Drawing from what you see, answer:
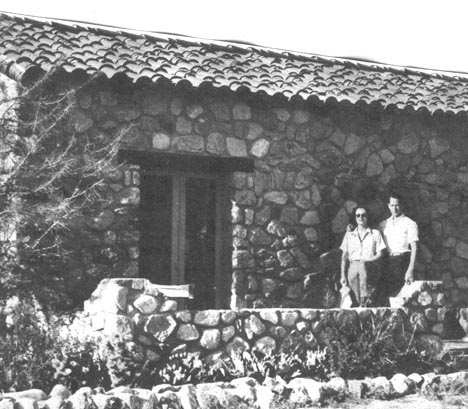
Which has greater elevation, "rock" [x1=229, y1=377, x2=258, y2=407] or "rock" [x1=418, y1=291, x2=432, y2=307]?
"rock" [x1=418, y1=291, x2=432, y2=307]

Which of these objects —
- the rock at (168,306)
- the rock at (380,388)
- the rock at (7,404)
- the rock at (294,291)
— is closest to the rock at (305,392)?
the rock at (380,388)

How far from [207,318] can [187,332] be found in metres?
0.24

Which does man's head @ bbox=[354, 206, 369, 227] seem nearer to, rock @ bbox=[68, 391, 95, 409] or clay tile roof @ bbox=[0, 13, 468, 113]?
clay tile roof @ bbox=[0, 13, 468, 113]

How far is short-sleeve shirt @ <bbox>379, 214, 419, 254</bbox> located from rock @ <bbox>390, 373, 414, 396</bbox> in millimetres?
2709

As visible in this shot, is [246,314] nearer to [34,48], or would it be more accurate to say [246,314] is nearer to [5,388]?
[5,388]

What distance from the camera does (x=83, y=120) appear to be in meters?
9.14

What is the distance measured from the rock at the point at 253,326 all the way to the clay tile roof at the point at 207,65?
303cm

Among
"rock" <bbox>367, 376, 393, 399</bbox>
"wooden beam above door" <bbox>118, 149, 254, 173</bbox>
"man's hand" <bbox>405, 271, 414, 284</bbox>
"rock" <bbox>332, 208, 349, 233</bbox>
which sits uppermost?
"wooden beam above door" <bbox>118, 149, 254, 173</bbox>

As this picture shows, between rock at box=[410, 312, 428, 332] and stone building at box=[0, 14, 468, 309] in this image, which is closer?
rock at box=[410, 312, 428, 332]

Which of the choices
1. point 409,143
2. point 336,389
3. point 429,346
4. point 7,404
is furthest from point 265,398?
point 409,143

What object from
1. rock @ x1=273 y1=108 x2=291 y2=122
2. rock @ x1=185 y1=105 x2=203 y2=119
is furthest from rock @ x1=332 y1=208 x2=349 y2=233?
rock @ x1=185 y1=105 x2=203 y2=119

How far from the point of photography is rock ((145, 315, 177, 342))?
7375 mm

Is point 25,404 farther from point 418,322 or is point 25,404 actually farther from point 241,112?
point 241,112

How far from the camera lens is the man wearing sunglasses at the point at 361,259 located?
962cm
